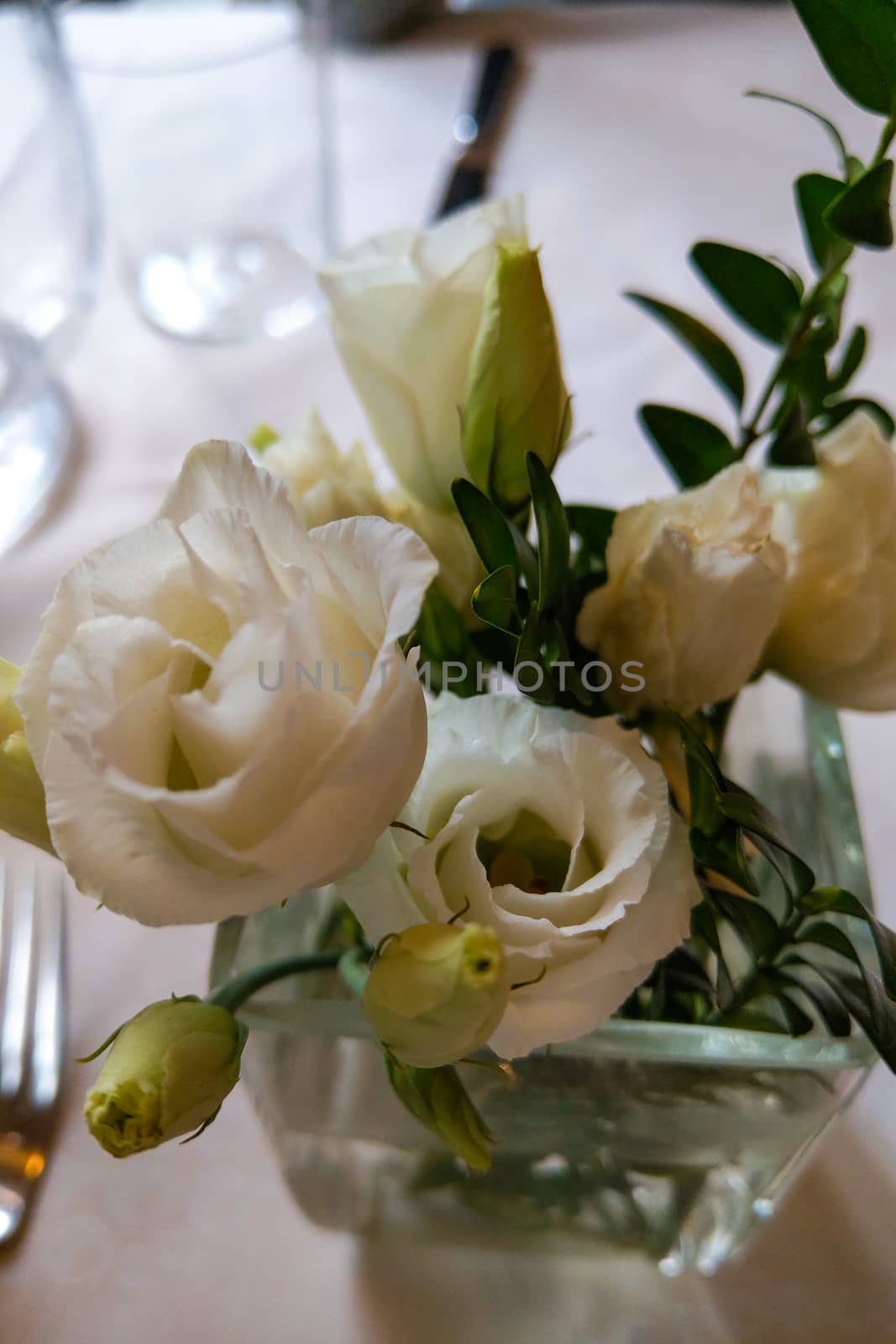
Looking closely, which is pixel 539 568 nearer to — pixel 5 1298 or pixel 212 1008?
pixel 212 1008

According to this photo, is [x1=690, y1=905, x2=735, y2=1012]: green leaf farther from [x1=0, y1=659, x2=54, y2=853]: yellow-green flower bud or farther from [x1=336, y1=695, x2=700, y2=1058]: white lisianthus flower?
[x1=0, y1=659, x2=54, y2=853]: yellow-green flower bud

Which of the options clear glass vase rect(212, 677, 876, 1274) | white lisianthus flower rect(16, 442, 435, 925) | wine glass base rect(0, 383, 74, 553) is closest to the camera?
white lisianthus flower rect(16, 442, 435, 925)

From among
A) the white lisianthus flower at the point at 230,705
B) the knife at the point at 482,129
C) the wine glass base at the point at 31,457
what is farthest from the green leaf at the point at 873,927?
the knife at the point at 482,129

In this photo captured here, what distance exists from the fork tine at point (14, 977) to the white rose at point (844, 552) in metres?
0.29

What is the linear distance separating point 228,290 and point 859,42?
1.60ft

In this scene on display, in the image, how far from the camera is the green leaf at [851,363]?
30cm

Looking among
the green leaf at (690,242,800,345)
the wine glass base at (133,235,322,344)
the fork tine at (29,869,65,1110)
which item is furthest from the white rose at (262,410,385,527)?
the wine glass base at (133,235,322,344)

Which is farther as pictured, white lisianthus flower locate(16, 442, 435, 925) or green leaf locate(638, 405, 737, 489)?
green leaf locate(638, 405, 737, 489)

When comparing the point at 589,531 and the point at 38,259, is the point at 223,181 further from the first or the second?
the point at 589,531

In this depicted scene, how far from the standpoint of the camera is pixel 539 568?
23cm

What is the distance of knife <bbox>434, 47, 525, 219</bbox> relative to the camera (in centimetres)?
72

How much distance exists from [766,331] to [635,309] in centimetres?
38

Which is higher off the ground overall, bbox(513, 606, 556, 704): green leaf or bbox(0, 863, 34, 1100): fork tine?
bbox(513, 606, 556, 704): green leaf

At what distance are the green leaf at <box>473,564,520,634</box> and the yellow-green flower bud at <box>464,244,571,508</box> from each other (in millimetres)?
35
